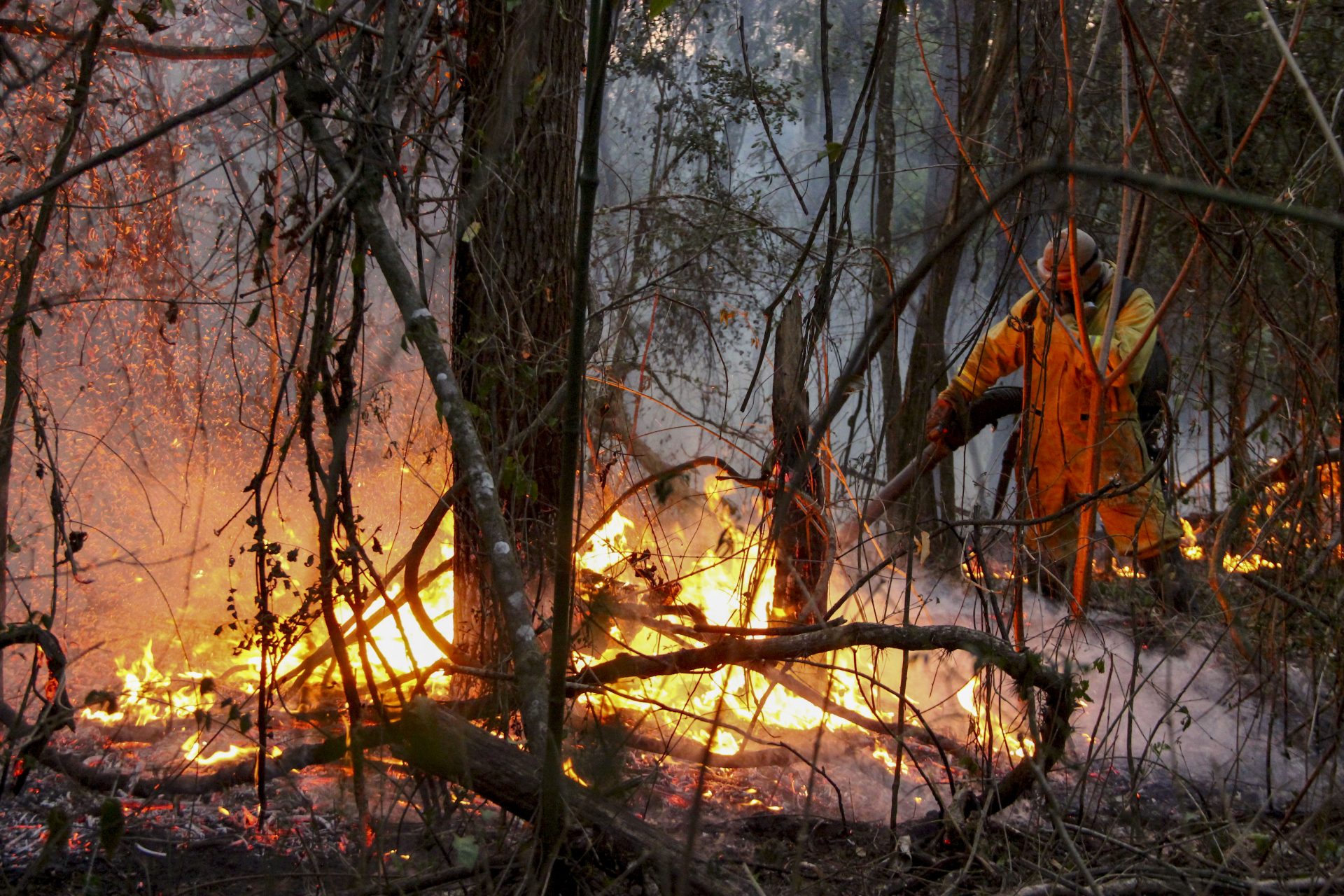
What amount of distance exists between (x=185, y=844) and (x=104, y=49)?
A: 2.84 meters

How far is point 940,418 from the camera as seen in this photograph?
4.57 metres

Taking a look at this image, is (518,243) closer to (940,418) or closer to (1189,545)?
(940,418)

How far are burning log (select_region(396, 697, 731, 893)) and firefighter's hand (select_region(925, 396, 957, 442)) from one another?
287cm

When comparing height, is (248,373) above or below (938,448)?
above

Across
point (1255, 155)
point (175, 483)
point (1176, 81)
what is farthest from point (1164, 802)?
point (175, 483)

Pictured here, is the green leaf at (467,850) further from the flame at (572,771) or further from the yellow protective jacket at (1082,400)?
the yellow protective jacket at (1082,400)

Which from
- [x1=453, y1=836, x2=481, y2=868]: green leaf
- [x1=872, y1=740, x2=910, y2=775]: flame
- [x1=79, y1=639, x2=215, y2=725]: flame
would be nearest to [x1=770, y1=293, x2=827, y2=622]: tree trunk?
[x1=872, y1=740, x2=910, y2=775]: flame

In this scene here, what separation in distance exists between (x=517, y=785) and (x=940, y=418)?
3.14m

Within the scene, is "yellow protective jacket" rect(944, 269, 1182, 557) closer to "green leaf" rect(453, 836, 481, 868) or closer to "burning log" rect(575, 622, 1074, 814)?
"burning log" rect(575, 622, 1074, 814)

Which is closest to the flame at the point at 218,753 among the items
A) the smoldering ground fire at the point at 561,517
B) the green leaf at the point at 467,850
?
the smoldering ground fire at the point at 561,517

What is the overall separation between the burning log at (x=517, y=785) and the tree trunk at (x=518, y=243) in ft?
3.29

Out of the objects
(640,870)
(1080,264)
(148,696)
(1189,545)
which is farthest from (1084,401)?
(148,696)

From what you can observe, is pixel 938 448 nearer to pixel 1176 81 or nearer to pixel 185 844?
pixel 1176 81

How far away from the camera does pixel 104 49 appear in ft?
11.7
